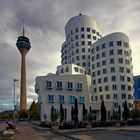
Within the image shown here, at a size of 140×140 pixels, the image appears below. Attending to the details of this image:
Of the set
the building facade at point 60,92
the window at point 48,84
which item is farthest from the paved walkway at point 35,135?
the window at point 48,84

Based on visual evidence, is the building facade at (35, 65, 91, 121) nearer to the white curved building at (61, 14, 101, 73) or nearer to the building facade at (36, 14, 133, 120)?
the building facade at (36, 14, 133, 120)

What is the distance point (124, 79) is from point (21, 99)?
10314cm

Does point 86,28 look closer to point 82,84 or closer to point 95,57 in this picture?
point 95,57

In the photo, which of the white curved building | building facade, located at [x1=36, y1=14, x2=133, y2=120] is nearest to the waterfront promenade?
building facade, located at [x1=36, y1=14, x2=133, y2=120]

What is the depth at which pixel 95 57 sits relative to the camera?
11081 cm

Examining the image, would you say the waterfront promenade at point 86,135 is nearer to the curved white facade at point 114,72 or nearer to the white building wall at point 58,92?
the white building wall at point 58,92

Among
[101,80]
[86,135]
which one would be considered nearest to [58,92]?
[101,80]

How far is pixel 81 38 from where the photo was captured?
12619cm

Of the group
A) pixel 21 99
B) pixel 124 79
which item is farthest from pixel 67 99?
pixel 21 99

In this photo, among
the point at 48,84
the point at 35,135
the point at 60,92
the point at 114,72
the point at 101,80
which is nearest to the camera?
the point at 35,135

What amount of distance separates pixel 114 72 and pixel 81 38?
28.6 metres

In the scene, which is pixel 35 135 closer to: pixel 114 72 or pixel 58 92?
pixel 58 92

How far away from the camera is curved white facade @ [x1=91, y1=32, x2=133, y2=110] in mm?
101750

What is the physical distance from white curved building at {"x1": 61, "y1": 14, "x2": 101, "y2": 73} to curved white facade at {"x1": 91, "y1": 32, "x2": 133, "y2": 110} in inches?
668
